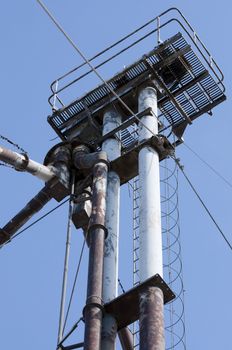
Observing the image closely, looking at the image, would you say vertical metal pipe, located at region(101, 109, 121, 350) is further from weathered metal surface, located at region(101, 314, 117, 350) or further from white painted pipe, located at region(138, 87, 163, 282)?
white painted pipe, located at region(138, 87, 163, 282)

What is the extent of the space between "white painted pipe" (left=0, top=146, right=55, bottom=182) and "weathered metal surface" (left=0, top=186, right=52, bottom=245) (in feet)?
0.92

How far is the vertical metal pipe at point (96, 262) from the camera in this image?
13.4 m

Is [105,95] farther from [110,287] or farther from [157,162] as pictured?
[110,287]

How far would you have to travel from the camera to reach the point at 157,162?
1645 cm

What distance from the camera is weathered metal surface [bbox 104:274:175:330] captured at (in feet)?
45.6

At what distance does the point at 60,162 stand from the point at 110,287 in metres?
3.78

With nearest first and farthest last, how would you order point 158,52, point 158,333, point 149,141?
1. point 158,333
2. point 149,141
3. point 158,52

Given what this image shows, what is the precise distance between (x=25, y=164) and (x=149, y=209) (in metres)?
2.93

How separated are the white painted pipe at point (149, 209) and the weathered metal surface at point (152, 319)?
0.43m

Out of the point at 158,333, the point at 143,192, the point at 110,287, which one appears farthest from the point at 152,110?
the point at 158,333

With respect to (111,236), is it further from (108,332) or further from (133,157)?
(108,332)

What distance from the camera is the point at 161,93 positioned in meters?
19.1

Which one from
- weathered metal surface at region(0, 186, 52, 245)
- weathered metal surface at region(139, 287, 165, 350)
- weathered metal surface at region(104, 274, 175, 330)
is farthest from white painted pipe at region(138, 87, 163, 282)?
weathered metal surface at region(0, 186, 52, 245)

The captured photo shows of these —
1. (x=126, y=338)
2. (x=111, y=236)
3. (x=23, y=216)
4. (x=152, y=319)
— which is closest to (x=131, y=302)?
(x=152, y=319)
